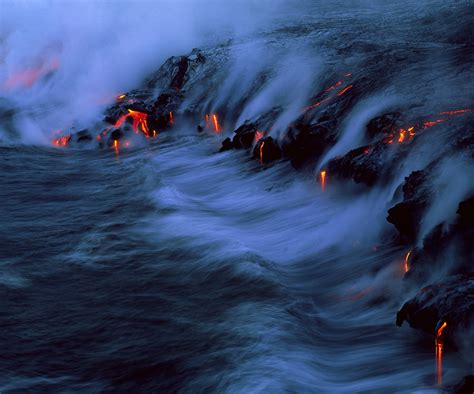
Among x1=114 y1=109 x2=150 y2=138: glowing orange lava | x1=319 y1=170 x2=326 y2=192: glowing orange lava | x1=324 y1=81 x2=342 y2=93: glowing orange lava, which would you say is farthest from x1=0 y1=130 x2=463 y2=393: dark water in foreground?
x1=114 y1=109 x2=150 y2=138: glowing orange lava

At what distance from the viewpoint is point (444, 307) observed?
16.8 ft

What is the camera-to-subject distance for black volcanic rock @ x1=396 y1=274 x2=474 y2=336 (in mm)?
4973

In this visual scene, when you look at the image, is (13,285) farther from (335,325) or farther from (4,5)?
(4,5)

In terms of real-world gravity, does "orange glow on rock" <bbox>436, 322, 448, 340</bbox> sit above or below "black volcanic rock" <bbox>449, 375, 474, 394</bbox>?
above

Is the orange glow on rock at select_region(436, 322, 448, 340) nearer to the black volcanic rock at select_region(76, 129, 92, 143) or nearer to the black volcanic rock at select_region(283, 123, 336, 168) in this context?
the black volcanic rock at select_region(283, 123, 336, 168)

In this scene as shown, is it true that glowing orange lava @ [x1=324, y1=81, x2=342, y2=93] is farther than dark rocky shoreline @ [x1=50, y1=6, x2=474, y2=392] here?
Yes

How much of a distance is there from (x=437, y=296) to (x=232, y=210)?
163 inches

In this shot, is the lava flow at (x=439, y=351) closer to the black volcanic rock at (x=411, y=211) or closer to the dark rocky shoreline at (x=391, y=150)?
the dark rocky shoreline at (x=391, y=150)

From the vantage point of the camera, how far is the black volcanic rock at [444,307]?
4.97 metres

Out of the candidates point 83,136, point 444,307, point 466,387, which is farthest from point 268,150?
point 466,387

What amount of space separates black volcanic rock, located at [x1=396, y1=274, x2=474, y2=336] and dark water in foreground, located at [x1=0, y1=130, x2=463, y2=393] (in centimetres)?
17

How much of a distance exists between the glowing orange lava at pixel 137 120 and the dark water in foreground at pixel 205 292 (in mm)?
3492

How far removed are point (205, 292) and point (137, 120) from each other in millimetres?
7817

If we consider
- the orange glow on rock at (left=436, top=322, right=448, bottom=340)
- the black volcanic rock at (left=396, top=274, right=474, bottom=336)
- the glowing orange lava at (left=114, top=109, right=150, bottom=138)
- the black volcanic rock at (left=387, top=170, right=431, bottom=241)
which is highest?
the glowing orange lava at (left=114, top=109, right=150, bottom=138)
